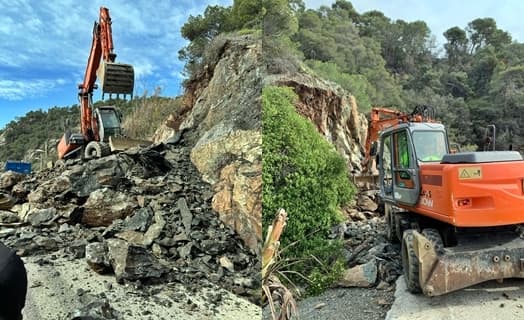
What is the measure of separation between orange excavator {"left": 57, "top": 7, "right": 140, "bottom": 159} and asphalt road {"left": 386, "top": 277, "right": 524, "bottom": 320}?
75.9 inches

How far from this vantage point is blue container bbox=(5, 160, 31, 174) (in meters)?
1.71

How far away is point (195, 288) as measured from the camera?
5.68ft

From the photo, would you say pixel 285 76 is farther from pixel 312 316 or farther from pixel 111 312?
pixel 111 312

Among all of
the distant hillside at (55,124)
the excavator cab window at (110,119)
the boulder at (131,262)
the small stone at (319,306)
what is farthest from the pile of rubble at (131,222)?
the small stone at (319,306)

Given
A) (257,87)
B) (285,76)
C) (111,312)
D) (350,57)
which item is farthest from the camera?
(350,57)

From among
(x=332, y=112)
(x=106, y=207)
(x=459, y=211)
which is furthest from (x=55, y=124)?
(x=332, y=112)

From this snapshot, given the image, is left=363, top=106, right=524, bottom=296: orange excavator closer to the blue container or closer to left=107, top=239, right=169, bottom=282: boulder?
left=107, top=239, right=169, bottom=282: boulder

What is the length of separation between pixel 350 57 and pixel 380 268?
12462 millimetres

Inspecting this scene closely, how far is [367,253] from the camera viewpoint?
415cm

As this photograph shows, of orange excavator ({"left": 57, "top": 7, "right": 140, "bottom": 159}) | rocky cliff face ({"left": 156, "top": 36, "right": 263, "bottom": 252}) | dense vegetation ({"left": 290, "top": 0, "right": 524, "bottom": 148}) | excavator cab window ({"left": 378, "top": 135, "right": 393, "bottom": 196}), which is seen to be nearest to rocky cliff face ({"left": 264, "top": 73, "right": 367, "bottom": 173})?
dense vegetation ({"left": 290, "top": 0, "right": 524, "bottom": 148})

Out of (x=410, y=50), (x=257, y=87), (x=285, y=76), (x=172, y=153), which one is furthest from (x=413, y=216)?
(x=410, y=50)

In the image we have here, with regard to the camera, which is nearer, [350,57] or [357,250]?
[357,250]

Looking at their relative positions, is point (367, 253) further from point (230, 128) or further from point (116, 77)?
point (116, 77)

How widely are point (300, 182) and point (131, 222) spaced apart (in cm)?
301
